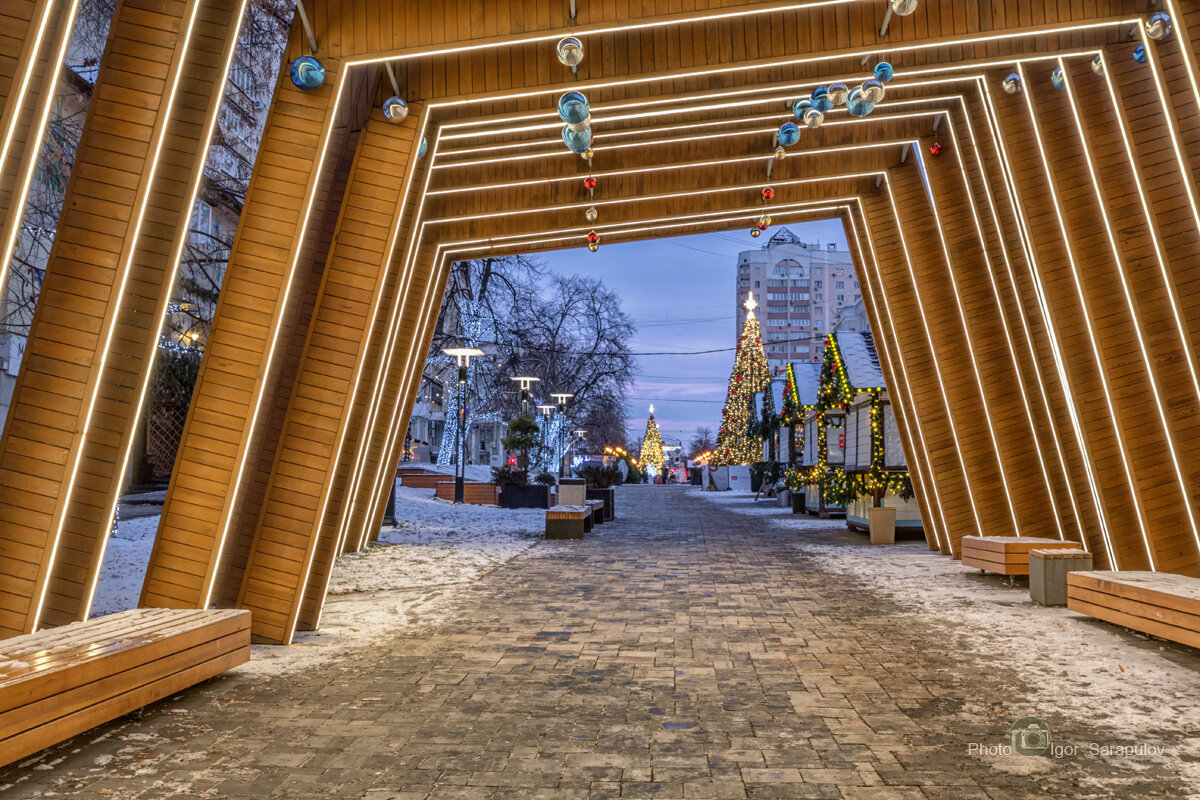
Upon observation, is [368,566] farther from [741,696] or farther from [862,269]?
[862,269]

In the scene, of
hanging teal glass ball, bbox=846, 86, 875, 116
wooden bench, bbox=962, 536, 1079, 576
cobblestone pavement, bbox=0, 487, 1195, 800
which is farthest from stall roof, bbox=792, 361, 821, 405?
hanging teal glass ball, bbox=846, 86, 875, 116

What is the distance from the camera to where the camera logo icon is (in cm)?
465

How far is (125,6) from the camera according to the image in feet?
19.0

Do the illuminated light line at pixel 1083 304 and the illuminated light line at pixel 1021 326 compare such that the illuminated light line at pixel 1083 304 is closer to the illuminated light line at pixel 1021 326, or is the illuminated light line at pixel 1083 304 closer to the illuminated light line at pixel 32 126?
the illuminated light line at pixel 1021 326

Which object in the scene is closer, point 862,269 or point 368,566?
point 368,566

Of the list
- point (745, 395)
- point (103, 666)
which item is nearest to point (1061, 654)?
point (103, 666)

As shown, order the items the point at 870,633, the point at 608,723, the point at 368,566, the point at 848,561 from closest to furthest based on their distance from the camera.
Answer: the point at 608,723, the point at 870,633, the point at 368,566, the point at 848,561

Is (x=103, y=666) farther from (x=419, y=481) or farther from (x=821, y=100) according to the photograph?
(x=419, y=481)

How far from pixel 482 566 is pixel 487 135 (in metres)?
5.81

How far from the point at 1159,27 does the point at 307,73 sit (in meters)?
6.33

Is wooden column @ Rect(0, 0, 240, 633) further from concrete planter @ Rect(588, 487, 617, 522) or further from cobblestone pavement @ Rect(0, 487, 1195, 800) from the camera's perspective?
concrete planter @ Rect(588, 487, 617, 522)

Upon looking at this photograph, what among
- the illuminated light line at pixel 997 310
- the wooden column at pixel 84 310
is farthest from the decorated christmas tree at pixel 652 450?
the wooden column at pixel 84 310

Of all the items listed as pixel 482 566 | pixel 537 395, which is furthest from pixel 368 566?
pixel 537 395

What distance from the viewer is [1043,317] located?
1067cm
